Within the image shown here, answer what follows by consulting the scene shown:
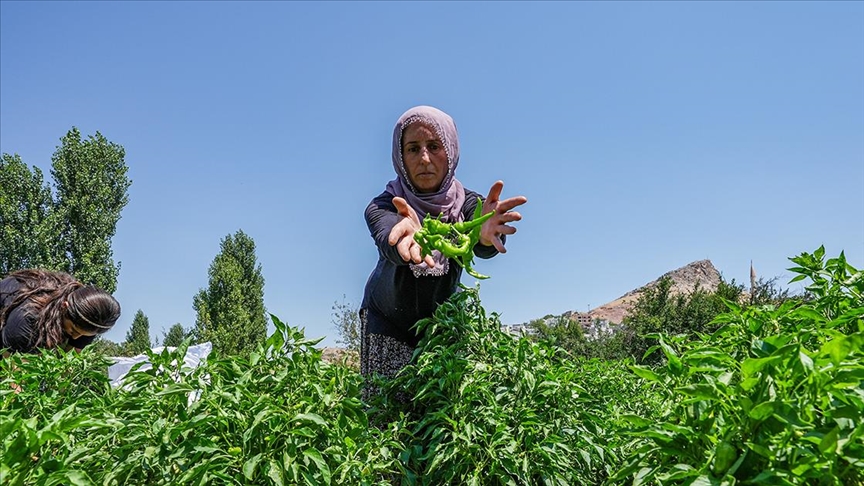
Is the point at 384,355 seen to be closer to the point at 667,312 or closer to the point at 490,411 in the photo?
the point at 490,411

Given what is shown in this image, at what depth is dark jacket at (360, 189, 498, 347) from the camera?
6.66 feet

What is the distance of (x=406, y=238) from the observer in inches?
67.5

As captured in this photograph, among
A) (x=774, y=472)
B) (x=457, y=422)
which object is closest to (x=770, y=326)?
(x=774, y=472)

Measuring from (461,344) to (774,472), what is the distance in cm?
93

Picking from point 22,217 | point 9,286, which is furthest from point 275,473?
point 22,217

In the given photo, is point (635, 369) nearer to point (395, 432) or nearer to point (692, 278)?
point (395, 432)

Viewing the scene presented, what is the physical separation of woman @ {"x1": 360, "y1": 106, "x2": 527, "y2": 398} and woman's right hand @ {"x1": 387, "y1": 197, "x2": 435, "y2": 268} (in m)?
0.18

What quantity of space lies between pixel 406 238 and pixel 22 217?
15.8m

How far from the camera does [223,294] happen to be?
19938 mm

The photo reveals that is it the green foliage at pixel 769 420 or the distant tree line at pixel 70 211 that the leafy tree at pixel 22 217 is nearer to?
the distant tree line at pixel 70 211

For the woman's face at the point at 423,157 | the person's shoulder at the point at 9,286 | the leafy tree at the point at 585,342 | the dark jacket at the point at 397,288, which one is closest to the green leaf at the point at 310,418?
the dark jacket at the point at 397,288

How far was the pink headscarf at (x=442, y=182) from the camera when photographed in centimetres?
220

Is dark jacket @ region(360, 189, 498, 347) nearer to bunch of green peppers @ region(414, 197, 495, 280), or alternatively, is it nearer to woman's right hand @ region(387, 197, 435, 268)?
woman's right hand @ region(387, 197, 435, 268)

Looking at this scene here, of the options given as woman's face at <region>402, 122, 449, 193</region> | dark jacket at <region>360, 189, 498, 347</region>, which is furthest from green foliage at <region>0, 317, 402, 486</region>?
woman's face at <region>402, 122, 449, 193</region>
